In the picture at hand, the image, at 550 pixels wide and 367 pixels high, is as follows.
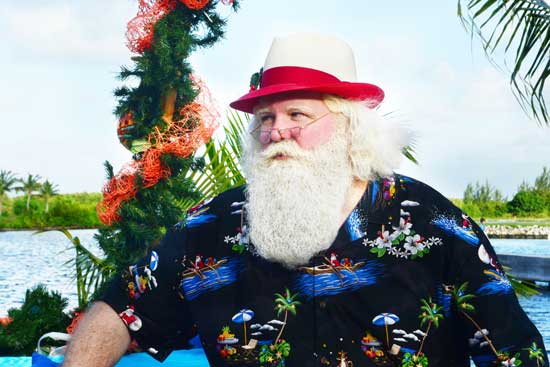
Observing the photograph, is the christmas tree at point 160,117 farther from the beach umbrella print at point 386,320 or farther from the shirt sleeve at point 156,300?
the beach umbrella print at point 386,320

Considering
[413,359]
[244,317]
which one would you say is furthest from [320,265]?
[413,359]

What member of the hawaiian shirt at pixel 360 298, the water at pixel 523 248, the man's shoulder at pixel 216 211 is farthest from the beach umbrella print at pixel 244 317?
the water at pixel 523 248

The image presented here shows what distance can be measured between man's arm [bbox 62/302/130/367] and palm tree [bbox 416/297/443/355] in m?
0.90

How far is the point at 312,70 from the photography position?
2424 mm

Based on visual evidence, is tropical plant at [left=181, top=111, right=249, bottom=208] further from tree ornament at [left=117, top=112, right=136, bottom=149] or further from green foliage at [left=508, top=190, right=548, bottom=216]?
green foliage at [left=508, top=190, right=548, bottom=216]

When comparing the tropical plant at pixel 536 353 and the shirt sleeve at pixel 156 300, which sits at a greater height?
the shirt sleeve at pixel 156 300

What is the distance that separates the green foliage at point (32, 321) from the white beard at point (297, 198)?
11.9ft

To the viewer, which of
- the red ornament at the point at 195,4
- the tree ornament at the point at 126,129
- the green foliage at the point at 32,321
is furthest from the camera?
the green foliage at the point at 32,321

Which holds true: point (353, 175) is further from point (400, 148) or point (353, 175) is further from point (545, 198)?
point (545, 198)

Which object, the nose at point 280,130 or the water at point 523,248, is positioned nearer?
the nose at point 280,130

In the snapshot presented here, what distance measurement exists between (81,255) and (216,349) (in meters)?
3.22

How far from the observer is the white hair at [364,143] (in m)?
2.42

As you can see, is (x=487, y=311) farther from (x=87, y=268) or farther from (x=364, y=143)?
(x=87, y=268)

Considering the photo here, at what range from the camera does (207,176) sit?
17.2ft
